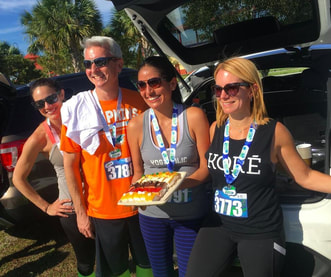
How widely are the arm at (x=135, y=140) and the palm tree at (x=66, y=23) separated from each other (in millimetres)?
18777

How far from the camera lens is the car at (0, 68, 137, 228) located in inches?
117

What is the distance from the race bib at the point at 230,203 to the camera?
170 centimetres

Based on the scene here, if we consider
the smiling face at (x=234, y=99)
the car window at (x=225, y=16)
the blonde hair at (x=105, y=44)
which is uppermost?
the car window at (x=225, y=16)

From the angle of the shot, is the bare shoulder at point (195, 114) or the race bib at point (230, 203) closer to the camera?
the race bib at point (230, 203)

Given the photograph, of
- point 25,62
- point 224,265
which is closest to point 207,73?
point 224,265

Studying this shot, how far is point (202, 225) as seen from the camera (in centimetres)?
189

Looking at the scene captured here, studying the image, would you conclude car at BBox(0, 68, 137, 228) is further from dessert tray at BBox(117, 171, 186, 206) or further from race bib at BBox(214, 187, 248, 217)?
race bib at BBox(214, 187, 248, 217)

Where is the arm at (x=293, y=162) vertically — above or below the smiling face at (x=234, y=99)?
below

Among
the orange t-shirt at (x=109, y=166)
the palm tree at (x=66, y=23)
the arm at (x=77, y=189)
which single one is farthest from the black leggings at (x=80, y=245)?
the palm tree at (x=66, y=23)

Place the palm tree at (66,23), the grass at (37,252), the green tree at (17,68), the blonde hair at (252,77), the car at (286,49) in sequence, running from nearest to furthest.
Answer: the blonde hair at (252,77)
the car at (286,49)
the grass at (37,252)
the palm tree at (66,23)
the green tree at (17,68)

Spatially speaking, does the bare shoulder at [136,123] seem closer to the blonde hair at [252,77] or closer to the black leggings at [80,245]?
the blonde hair at [252,77]

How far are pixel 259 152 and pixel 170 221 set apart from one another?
71cm

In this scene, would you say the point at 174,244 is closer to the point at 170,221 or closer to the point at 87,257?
the point at 170,221

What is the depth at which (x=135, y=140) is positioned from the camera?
76.8 inches
